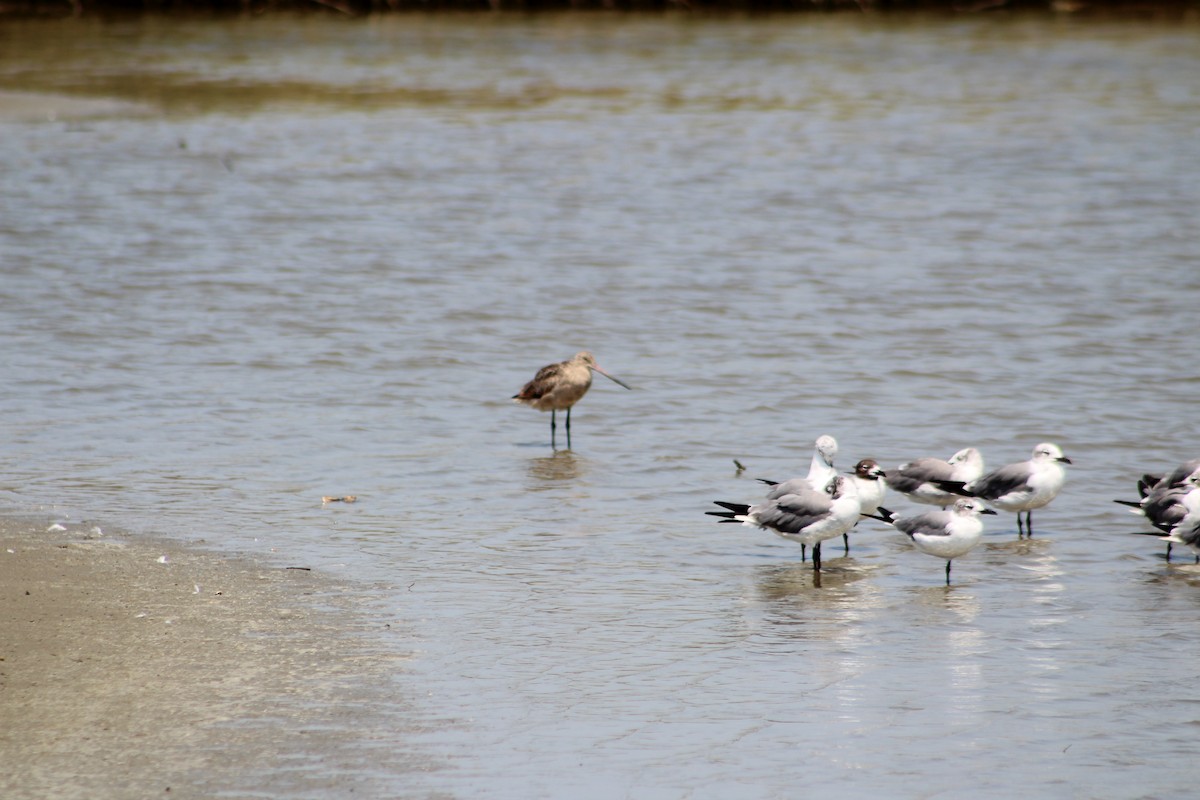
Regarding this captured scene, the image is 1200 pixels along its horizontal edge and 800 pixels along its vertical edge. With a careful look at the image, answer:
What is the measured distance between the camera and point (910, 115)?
3297cm

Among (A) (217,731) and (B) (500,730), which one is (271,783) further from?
(B) (500,730)

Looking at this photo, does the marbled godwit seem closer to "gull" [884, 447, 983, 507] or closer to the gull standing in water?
"gull" [884, 447, 983, 507]

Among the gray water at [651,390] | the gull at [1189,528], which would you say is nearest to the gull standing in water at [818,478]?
the gray water at [651,390]

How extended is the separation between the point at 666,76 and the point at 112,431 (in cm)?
2885

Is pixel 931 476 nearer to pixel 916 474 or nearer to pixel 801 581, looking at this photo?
pixel 916 474

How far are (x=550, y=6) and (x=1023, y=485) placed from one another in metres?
48.6

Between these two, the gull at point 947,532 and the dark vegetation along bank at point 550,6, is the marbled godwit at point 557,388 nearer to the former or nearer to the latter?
the gull at point 947,532

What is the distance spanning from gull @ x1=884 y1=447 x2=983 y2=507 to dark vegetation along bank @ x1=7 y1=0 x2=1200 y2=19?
46.6 meters

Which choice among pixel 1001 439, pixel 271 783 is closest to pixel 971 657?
pixel 271 783

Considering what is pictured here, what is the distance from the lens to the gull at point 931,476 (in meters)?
10.2

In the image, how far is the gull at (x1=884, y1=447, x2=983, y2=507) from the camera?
10.2 metres

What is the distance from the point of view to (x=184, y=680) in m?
7.18

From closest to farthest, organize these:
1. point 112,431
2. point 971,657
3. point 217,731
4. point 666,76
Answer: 1. point 217,731
2. point 971,657
3. point 112,431
4. point 666,76

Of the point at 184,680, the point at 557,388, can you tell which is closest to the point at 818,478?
the point at 557,388
